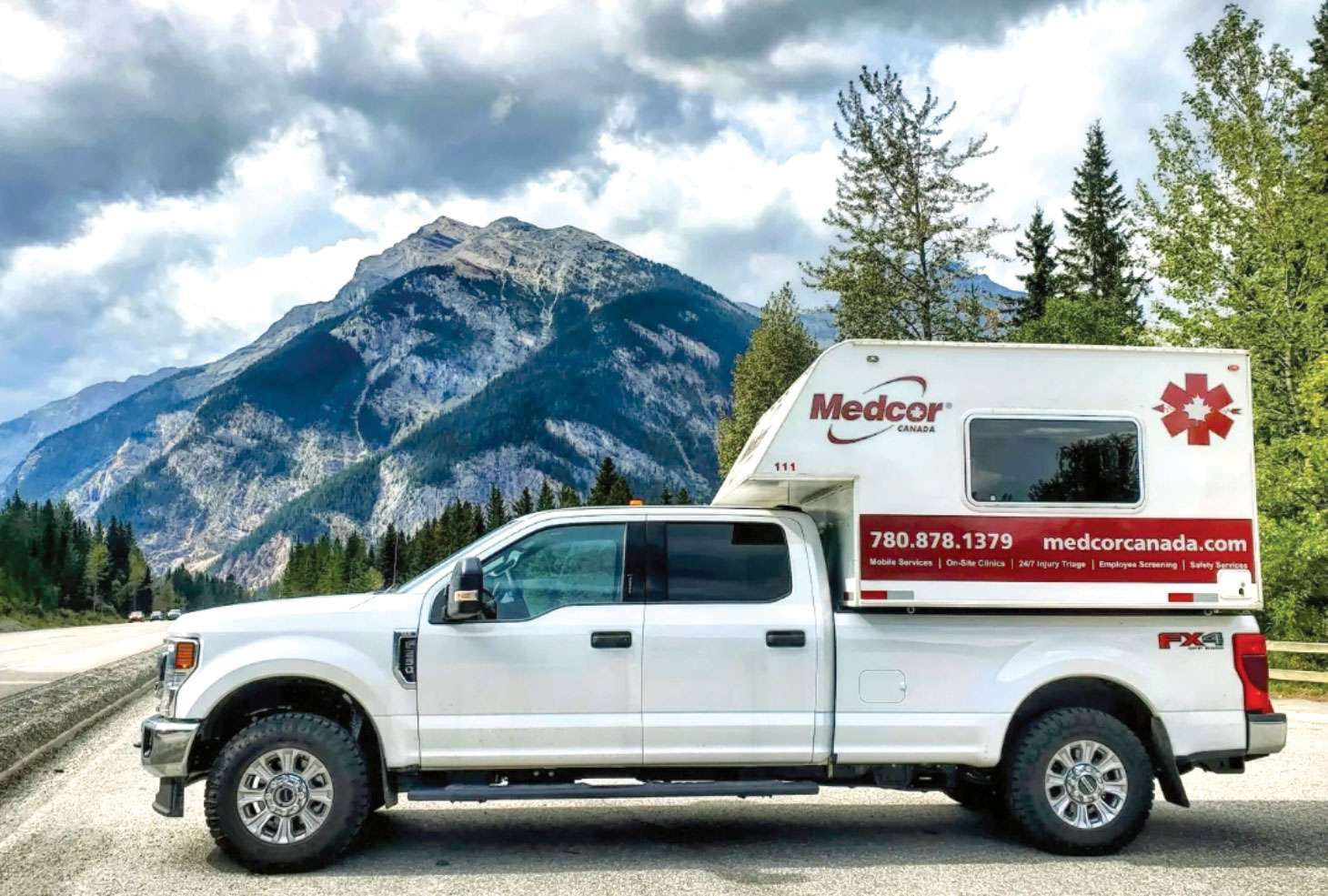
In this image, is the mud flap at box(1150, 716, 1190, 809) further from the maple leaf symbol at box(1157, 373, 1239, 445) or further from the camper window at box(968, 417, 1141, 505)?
the maple leaf symbol at box(1157, 373, 1239, 445)

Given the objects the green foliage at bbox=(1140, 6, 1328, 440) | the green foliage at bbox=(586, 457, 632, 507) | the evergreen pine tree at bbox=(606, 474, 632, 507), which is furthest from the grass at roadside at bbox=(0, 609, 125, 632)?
the green foliage at bbox=(1140, 6, 1328, 440)

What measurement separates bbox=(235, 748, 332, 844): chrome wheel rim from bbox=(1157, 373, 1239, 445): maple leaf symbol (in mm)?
5869

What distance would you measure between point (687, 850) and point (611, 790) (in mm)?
850

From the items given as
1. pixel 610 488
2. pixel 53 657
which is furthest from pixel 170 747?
pixel 610 488

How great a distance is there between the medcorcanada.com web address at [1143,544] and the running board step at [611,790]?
87.3 inches

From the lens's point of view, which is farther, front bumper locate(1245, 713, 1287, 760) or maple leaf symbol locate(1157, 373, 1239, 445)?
maple leaf symbol locate(1157, 373, 1239, 445)

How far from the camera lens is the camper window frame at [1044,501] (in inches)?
291

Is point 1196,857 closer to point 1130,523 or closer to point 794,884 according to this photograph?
point 1130,523

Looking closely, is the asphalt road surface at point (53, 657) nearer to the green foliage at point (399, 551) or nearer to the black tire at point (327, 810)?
the black tire at point (327, 810)

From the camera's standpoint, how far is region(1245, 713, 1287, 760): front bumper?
736 cm

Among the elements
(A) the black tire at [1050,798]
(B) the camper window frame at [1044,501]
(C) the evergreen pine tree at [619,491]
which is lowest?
(A) the black tire at [1050,798]

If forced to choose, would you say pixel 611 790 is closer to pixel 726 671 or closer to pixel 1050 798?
pixel 726 671

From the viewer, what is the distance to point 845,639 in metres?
7.23

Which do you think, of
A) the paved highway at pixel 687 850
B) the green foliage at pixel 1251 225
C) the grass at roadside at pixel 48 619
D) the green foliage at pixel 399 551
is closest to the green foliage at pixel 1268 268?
the green foliage at pixel 1251 225
